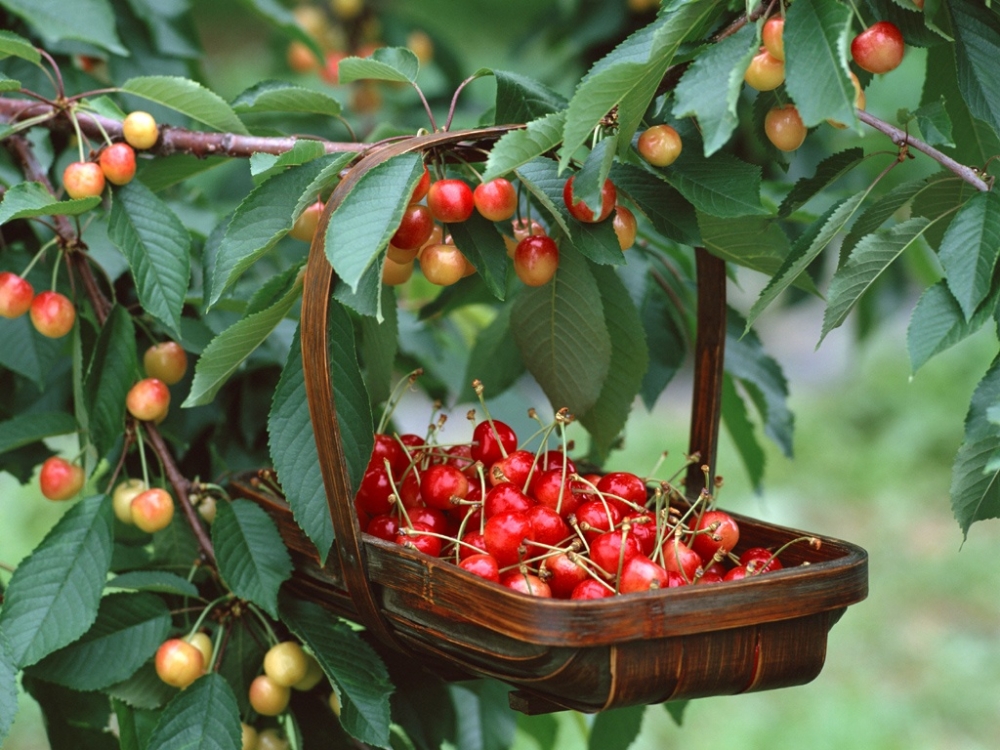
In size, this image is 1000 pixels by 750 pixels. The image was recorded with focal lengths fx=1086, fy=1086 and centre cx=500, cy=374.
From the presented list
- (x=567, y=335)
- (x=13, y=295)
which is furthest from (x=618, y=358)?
(x=13, y=295)

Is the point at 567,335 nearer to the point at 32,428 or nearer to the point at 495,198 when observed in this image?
the point at 495,198

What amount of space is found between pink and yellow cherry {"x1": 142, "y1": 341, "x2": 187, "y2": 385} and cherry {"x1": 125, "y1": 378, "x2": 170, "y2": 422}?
49 millimetres

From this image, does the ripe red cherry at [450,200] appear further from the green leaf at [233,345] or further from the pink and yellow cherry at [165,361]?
the pink and yellow cherry at [165,361]

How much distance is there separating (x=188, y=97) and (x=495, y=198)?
32 centimetres

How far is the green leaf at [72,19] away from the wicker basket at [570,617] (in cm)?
47

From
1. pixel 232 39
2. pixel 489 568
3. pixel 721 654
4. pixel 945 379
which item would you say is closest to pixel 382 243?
pixel 489 568

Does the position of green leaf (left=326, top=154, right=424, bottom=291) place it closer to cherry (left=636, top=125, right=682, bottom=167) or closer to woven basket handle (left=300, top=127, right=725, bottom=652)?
woven basket handle (left=300, top=127, right=725, bottom=652)

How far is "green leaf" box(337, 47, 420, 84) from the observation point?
83 centimetres

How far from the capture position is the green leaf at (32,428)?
928 mm

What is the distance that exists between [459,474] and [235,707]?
243 millimetres

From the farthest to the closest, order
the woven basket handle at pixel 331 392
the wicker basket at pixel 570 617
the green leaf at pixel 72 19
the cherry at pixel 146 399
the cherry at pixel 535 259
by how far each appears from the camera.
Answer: the green leaf at pixel 72 19 < the cherry at pixel 146 399 < the cherry at pixel 535 259 < the woven basket handle at pixel 331 392 < the wicker basket at pixel 570 617

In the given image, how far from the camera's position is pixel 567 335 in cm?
91

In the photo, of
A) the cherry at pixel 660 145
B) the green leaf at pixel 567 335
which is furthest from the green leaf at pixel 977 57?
the green leaf at pixel 567 335

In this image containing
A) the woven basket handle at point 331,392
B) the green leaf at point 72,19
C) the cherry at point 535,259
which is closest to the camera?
the woven basket handle at point 331,392
